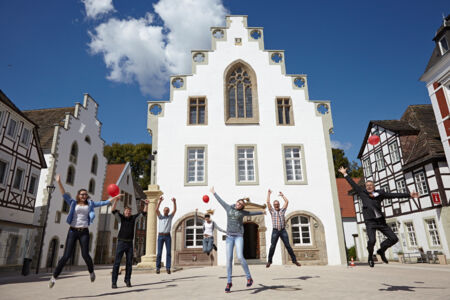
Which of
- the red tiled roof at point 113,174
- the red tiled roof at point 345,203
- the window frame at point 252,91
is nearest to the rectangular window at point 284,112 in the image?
the window frame at point 252,91

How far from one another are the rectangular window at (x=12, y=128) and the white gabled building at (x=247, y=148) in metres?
8.46

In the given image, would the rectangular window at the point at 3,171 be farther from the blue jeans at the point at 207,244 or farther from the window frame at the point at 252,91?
the window frame at the point at 252,91

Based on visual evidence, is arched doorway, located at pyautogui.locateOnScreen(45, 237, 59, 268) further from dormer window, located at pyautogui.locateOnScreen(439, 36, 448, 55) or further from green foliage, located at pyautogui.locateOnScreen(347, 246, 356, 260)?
dormer window, located at pyautogui.locateOnScreen(439, 36, 448, 55)

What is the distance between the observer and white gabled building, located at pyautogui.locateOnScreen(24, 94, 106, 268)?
21.4 metres

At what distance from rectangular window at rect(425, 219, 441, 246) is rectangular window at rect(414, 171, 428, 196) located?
1.94m

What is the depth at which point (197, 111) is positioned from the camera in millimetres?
18844

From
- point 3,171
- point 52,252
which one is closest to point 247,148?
point 3,171

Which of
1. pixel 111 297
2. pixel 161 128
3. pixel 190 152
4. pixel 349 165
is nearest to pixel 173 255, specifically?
pixel 190 152

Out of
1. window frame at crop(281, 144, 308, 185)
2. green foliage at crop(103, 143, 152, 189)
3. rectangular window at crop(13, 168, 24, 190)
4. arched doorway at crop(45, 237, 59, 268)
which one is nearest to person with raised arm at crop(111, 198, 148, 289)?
window frame at crop(281, 144, 308, 185)

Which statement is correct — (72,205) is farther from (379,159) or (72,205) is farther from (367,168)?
(367,168)

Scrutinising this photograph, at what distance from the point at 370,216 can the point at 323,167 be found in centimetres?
1148

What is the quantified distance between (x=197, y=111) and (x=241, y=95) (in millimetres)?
3047

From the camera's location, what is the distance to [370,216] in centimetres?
678

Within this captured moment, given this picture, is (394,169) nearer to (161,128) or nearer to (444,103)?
(444,103)
